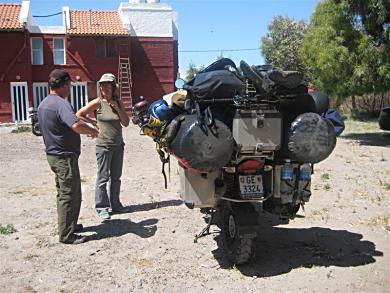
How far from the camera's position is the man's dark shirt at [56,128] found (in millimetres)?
4898

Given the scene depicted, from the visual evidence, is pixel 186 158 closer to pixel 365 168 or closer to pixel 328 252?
pixel 328 252

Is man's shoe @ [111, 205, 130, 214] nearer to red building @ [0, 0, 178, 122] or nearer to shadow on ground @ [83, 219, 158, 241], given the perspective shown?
shadow on ground @ [83, 219, 158, 241]

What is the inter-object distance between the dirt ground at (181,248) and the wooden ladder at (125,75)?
63.4ft

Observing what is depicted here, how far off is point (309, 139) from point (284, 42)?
33.2m

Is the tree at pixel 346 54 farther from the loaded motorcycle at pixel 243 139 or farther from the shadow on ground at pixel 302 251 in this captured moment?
the loaded motorcycle at pixel 243 139

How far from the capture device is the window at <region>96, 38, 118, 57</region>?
27.0 metres

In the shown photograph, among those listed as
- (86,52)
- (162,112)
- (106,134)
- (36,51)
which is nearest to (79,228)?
(106,134)

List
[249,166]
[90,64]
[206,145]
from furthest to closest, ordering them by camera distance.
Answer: [90,64]
[249,166]
[206,145]

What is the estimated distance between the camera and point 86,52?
26703mm

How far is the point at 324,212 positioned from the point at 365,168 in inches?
143

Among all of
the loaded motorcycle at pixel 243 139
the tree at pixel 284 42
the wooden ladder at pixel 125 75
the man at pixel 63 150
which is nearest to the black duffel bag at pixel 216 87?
the loaded motorcycle at pixel 243 139

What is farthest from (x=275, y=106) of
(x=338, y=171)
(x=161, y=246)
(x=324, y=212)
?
(x=338, y=171)

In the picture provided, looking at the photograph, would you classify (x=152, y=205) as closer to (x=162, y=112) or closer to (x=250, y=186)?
(x=162, y=112)

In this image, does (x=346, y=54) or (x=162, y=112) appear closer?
(x=162, y=112)
